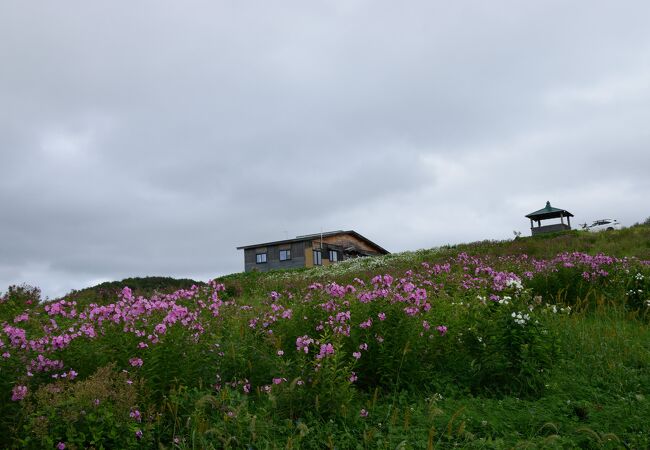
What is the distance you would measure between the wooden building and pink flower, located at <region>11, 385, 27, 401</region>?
36.4 metres

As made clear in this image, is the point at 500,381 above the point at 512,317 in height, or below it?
below

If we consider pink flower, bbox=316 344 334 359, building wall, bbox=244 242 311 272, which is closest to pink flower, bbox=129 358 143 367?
pink flower, bbox=316 344 334 359

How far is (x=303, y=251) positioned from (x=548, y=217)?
1809 centimetres

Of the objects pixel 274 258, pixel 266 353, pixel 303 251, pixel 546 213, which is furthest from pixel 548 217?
pixel 266 353

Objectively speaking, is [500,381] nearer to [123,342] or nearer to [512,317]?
[512,317]

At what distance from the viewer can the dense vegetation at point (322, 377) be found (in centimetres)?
391

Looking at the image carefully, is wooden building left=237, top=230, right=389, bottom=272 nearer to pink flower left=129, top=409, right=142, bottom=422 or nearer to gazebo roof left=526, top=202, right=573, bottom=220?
gazebo roof left=526, top=202, right=573, bottom=220

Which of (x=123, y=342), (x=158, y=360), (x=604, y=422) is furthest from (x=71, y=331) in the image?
(x=604, y=422)

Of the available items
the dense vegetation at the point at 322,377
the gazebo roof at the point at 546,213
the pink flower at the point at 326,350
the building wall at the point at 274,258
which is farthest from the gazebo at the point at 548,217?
the pink flower at the point at 326,350

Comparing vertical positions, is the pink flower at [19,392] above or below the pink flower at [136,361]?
below

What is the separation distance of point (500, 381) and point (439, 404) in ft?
3.35

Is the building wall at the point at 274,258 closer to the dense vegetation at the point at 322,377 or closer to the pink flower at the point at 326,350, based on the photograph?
the dense vegetation at the point at 322,377

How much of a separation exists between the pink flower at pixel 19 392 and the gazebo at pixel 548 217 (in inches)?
1473

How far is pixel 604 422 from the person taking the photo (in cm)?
474
